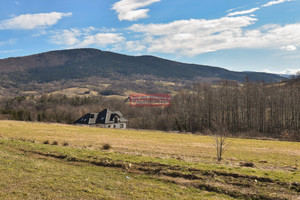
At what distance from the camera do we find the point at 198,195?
11.3m

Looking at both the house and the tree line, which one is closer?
the tree line

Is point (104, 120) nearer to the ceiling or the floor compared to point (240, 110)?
nearer to the floor

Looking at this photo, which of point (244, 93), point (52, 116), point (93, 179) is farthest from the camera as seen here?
point (52, 116)

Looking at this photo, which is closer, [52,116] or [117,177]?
[117,177]

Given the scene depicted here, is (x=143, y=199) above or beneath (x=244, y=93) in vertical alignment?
beneath

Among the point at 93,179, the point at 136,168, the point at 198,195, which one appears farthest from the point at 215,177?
the point at 93,179

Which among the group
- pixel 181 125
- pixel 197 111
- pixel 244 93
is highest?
pixel 244 93

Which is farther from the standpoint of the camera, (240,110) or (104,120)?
(104,120)

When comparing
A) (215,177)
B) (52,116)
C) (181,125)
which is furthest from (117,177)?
(52,116)

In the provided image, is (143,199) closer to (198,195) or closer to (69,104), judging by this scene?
(198,195)

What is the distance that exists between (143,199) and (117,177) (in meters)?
3.96

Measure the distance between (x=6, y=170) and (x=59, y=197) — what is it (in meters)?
6.10

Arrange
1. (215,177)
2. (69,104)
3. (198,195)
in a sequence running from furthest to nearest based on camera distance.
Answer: (69,104), (215,177), (198,195)

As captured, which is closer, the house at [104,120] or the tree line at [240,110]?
the tree line at [240,110]
